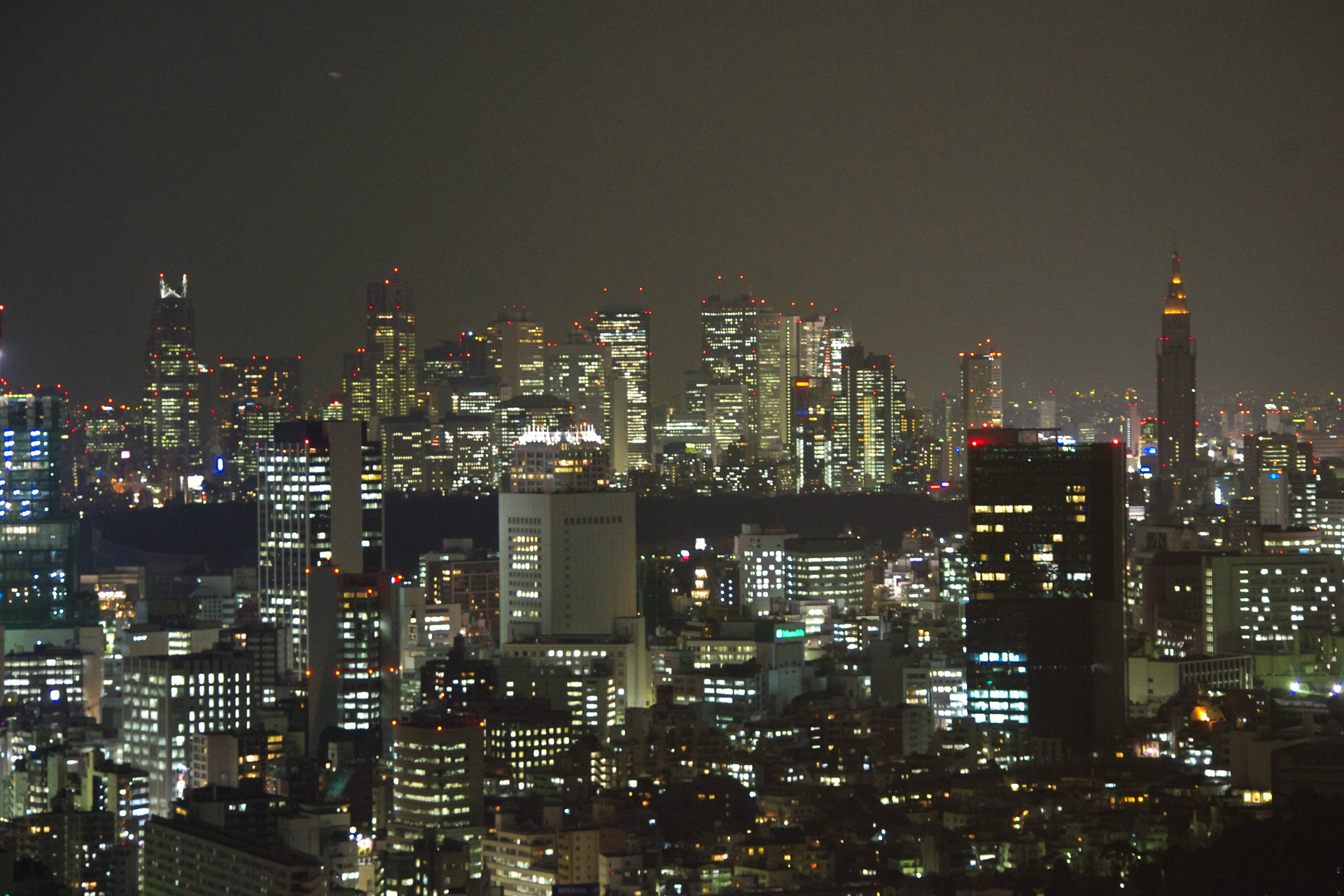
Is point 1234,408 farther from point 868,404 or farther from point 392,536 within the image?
point 392,536

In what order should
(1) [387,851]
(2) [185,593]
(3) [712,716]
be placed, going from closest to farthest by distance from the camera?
(1) [387,851]
(3) [712,716]
(2) [185,593]

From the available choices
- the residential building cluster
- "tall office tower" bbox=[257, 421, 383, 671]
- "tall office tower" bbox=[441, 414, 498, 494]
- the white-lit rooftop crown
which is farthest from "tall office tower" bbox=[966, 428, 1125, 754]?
"tall office tower" bbox=[441, 414, 498, 494]

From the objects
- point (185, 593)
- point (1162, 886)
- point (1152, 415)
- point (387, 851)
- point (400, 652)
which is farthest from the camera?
point (1152, 415)

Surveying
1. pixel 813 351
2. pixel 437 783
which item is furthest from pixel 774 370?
pixel 437 783

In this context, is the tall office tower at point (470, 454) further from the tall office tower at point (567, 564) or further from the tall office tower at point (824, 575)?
the tall office tower at point (567, 564)

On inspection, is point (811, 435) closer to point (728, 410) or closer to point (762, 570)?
point (728, 410)

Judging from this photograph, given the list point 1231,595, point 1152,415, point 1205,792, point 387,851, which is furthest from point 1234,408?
point 387,851

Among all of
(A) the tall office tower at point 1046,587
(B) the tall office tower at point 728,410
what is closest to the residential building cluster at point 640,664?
(A) the tall office tower at point 1046,587
